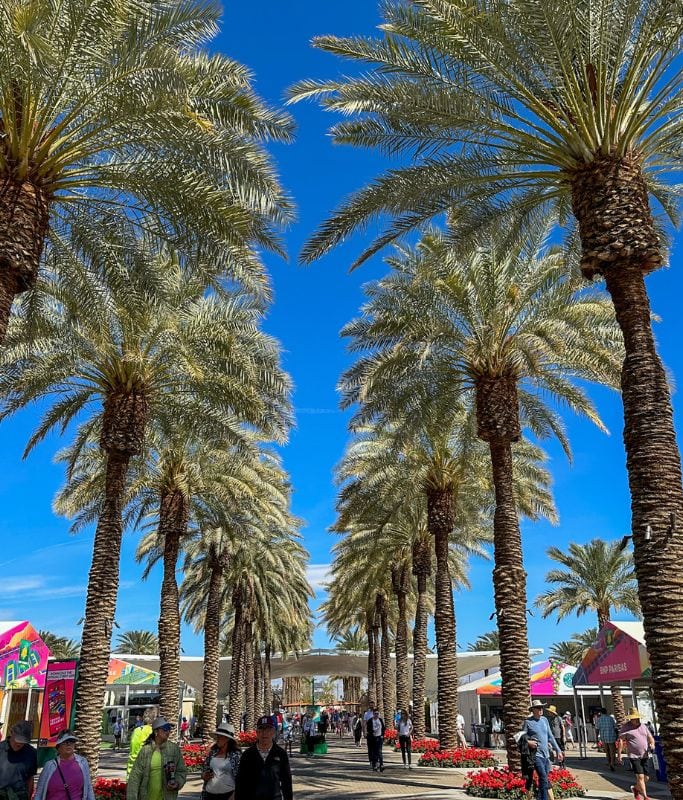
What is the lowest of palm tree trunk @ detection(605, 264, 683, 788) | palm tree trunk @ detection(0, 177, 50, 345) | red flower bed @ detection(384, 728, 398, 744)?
red flower bed @ detection(384, 728, 398, 744)

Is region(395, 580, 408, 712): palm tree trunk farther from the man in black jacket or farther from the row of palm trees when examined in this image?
the man in black jacket

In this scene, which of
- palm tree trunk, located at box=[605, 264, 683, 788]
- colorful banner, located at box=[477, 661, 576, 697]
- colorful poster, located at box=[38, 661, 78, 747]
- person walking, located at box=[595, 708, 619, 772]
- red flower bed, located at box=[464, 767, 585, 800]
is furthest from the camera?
colorful banner, located at box=[477, 661, 576, 697]

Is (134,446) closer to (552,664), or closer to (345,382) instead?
(345,382)

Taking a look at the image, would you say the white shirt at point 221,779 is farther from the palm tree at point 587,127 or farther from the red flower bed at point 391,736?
the red flower bed at point 391,736

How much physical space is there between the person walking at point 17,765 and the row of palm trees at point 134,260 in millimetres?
4779

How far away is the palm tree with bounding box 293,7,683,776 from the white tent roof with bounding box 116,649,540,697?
38.7 meters

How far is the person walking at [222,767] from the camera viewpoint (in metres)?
6.50

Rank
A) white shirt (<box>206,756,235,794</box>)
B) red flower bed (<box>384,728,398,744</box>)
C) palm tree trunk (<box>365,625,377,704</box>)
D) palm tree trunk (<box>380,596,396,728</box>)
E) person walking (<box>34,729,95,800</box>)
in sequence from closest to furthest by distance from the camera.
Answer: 1. white shirt (<box>206,756,235,794</box>)
2. person walking (<box>34,729,95,800</box>)
3. red flower bed (<box>384,728,398,744</box>)
4. palm tree trunk (<box>380,596,396,728</box>)
5. palm tree trunk (<box>365,625,377,704</box>)

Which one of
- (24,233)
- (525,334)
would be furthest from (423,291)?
(24,233)

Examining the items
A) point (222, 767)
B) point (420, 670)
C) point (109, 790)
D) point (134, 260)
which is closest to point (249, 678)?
point (420, 670)

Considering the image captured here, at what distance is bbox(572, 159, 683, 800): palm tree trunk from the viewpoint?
812cm

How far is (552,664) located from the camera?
35875 millimetres

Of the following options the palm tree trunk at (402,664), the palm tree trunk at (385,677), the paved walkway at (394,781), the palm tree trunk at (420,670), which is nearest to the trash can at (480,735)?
the palm tree trunk at (420,670)

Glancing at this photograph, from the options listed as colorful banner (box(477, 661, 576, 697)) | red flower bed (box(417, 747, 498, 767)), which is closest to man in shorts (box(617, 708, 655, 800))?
red flower bed (box(417, 747, 498, 767))
